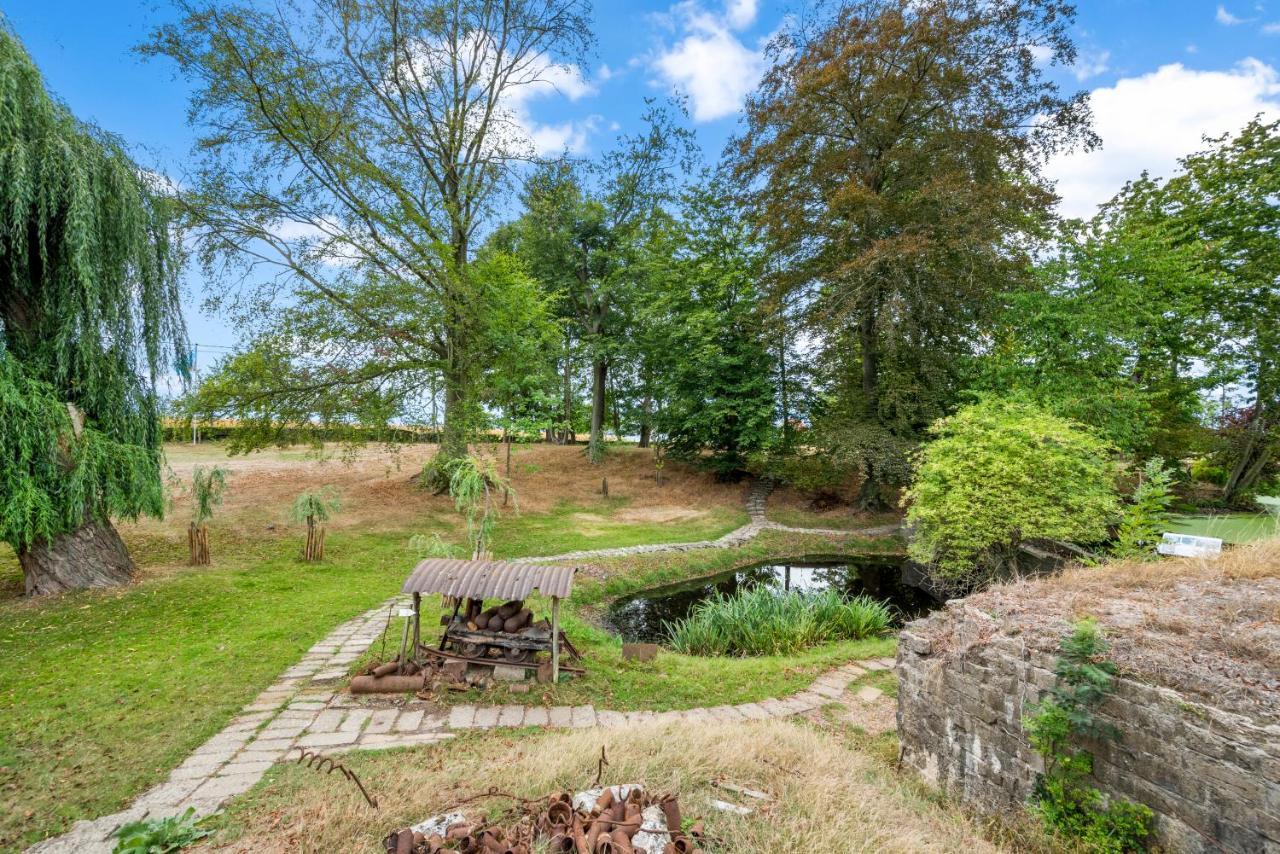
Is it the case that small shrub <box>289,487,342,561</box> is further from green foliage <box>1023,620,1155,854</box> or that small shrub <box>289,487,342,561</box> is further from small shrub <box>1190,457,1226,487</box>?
small shrub <box>1190,457,1226,487</box>

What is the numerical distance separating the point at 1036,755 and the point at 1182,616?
140 cm

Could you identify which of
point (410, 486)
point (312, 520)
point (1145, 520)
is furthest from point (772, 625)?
point (410, 486)

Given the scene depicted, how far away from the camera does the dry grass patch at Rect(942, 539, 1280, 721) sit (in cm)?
285

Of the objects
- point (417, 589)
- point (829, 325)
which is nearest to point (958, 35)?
point (829, 325)

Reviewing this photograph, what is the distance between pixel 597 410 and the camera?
21500mm

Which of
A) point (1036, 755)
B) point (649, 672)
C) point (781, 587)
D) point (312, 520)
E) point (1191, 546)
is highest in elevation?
point (1191, 546)

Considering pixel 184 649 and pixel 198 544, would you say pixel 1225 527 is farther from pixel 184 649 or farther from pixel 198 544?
pixel 198 544

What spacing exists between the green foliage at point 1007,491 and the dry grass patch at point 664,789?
5.39 meters

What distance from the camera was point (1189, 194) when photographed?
1473cm

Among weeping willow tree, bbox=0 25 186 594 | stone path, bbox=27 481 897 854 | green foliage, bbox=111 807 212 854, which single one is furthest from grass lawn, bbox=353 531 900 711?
weeping willow tree, bbox=0 25 186 594

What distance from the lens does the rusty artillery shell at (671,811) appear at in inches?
93.8

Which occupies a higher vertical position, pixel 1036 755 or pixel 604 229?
pixel 604 229

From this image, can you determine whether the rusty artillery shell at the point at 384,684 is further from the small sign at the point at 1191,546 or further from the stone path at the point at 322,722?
the small sign at the point at 1191,546

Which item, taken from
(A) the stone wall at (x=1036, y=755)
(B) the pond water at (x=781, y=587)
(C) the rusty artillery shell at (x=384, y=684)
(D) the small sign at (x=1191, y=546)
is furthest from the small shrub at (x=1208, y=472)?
(C) the rusty artillery shell at (x=384, y=684)
